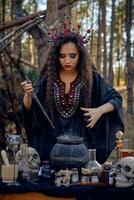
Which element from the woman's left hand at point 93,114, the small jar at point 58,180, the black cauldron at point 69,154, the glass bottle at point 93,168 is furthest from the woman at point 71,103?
the small jar at point 58,180

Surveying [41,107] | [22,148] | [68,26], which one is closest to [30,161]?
[22,148]

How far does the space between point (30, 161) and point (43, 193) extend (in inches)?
14.0

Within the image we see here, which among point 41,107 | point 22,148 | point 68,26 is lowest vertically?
point 22,148

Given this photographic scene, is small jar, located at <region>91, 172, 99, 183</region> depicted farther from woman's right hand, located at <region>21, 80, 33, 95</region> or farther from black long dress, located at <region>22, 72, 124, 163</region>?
woman's right hand, located at <region>21, 80, 33, 95</region>

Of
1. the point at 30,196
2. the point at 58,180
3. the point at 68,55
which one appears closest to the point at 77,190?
the point at 58,180

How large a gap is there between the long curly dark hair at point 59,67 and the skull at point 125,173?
2.51ft

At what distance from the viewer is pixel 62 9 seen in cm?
545

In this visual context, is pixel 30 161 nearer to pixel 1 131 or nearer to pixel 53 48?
pixel 53 48

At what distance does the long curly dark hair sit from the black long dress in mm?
59

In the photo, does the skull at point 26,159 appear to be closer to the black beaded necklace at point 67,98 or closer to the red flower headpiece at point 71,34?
the black beaded necklace at point 67,98

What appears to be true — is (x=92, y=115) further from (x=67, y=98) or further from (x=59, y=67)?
(x=59, y=67)

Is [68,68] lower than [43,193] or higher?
higher

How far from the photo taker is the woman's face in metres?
3.35

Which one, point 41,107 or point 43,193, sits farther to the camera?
point 41,107
